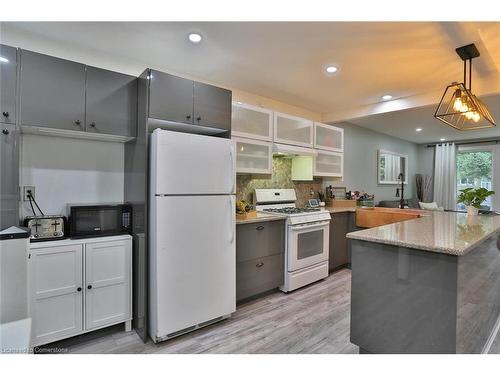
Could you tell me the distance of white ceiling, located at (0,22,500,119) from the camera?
2100 mm

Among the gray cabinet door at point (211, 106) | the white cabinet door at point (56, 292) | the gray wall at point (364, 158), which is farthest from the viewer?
the gray wall at point (364, 158)

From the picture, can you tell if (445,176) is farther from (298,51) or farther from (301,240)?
(298,51)

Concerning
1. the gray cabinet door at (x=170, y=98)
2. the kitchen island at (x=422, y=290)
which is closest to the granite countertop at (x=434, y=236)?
the kitchen island at (x=422, y=290)

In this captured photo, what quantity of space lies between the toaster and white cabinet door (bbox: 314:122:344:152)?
10.3ft

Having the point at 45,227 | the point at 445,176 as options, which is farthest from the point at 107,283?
the point at 445,176

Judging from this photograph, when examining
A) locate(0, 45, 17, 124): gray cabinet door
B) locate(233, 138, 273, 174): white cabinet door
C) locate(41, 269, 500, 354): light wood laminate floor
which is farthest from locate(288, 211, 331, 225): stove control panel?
locate(0, 45, 17, 124): gray cabinet door

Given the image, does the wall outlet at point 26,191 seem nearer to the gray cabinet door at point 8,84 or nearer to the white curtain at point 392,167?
the gray cabinet door at point 8,84

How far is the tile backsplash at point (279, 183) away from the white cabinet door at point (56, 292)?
6.15 ft

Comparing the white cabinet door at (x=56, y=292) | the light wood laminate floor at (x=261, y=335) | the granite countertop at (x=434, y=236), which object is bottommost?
the light wood laminate floor at (x=261, y=335)

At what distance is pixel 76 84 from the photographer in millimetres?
2080

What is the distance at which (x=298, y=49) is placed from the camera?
2.45m

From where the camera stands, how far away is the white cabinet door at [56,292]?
6.31 ft
